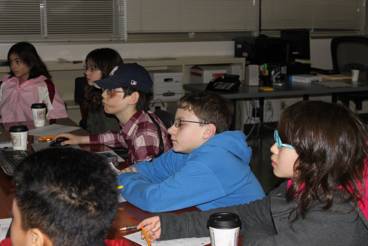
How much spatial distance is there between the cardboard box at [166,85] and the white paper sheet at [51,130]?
1.83 m

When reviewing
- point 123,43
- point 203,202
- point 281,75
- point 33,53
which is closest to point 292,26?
point 281,75

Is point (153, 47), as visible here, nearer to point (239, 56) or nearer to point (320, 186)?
point (239, 56)

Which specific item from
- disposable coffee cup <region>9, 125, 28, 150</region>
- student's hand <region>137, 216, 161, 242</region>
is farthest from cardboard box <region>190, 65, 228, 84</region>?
student's hand <region>137, 216, 161, 242</region>

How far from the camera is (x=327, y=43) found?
5.54 meters

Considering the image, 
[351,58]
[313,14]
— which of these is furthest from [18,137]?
[313,14]

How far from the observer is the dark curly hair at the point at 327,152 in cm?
100

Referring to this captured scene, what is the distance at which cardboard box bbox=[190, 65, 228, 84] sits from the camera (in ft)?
14.8

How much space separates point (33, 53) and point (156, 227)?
2437 mm

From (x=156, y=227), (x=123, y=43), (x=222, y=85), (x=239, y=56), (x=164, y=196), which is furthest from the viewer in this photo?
(x=239, y=56)

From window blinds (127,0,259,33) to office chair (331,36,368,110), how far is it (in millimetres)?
1079

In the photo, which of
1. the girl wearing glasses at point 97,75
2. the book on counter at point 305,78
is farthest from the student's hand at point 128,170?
the book on counter at point 305,78

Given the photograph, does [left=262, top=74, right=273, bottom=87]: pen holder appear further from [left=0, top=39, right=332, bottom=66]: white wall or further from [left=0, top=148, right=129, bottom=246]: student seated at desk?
[left=0, top=148, right=129, bottom=246]: student seated at desk

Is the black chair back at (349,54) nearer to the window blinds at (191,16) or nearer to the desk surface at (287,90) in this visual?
the desk surface at (287,90)

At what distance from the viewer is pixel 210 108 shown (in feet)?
5.24
